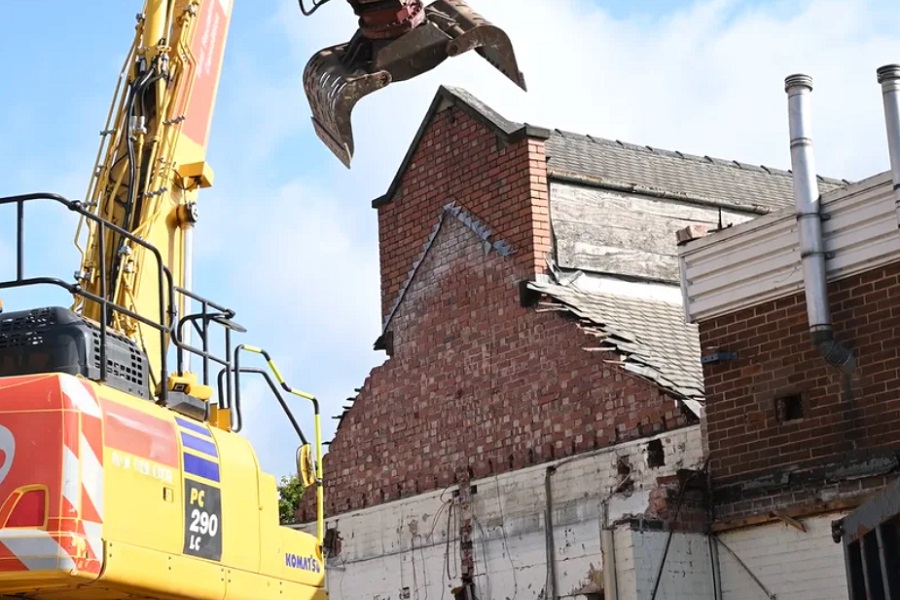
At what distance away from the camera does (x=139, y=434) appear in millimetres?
8773

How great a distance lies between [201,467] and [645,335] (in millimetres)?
9544

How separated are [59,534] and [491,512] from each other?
10278mm

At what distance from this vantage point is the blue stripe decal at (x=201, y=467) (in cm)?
926

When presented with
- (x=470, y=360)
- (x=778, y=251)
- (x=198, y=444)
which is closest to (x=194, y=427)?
(x=198, y=444)

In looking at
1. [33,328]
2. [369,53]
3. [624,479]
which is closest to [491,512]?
[624,479]

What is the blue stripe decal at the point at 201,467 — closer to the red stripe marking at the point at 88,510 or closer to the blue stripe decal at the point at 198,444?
the blue stripe decal at the point at 198,444

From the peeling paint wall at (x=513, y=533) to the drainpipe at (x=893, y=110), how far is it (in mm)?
3475

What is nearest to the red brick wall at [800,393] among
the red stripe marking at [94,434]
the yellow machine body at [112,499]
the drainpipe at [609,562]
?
the drainpipe at [609,562]

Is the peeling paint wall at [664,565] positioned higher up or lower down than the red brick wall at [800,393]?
lower down

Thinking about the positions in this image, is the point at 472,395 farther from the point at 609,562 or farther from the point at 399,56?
the point at 399,56

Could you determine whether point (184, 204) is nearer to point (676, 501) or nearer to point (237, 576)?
point (237, 576)

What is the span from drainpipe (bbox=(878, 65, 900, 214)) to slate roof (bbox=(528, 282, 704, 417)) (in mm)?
3372

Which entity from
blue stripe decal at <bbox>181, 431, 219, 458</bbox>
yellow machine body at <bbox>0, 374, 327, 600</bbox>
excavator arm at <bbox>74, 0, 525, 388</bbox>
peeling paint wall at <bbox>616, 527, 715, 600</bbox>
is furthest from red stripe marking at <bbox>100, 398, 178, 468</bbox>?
peeling paint wall at <bbox>616, 527, 715, 600</bbox>

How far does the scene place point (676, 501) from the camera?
15.5 m
